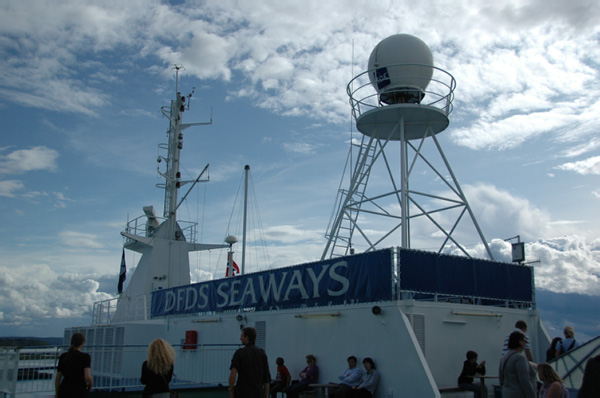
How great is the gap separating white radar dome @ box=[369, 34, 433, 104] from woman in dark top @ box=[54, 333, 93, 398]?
13.5 meters

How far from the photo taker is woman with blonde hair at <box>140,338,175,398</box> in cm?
718

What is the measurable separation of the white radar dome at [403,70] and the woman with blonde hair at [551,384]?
41.9 ft

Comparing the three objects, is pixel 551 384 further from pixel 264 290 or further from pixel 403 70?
pixel 403 70

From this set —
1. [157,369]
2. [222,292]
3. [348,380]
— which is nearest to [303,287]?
[348,380]

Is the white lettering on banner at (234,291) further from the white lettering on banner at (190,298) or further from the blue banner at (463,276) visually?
the blue banner at (463,276)

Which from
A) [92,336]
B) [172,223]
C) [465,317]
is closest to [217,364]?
[465,317]

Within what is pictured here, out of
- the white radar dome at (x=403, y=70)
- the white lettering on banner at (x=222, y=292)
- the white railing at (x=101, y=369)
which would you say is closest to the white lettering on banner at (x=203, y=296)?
the white lettering on banner at (x=222, y=292)

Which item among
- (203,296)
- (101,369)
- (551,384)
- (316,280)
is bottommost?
(101,369)

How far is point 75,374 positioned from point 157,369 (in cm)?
139

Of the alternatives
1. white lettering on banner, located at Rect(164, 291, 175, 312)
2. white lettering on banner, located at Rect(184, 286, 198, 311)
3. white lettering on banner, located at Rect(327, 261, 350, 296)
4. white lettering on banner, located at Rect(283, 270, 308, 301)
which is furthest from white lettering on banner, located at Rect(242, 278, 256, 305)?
white lettering on banner, located at Rect(164, 291, 175, 312)

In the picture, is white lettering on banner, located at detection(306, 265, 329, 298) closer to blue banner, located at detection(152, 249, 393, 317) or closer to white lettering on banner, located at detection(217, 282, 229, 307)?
blue banner, located at detection(152, 249, 393, 317)

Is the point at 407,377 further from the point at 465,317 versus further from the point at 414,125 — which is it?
the point at 414,125

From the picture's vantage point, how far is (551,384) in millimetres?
6820

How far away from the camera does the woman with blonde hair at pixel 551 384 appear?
6684mm
